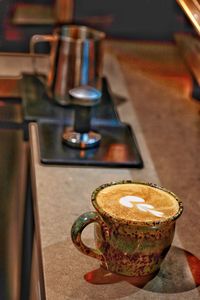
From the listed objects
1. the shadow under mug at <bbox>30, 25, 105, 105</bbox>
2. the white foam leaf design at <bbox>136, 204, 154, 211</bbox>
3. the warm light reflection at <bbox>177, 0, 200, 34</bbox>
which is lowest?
the shadow under mug at <bbox>30, 25, 105, 105</bbox>

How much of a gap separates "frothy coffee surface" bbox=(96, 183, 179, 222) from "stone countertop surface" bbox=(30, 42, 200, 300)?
113 millimetres

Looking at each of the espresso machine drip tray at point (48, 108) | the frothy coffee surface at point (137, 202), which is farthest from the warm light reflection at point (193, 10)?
the espresso machine drip tray at point (48, 108)

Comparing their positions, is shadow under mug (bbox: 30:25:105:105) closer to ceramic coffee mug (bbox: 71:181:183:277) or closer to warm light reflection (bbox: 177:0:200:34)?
warm light reflection (bbox: 177:0:200:34)

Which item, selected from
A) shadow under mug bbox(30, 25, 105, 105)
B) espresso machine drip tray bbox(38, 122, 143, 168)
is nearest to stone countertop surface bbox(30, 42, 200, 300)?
espresso machine drip tray bbox(38, 122, 143, 168)

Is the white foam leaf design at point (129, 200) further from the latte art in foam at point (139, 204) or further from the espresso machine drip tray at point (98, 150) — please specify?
the espresso machine drip tray at point (98, 150)

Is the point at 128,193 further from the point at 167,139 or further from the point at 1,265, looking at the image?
the point at 1,265

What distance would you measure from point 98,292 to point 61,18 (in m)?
1.66

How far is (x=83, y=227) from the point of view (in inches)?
39.3

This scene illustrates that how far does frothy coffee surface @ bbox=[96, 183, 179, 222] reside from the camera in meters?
0.98

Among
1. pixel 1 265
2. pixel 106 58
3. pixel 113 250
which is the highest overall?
pixel 113 250

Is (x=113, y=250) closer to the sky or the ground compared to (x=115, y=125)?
closer to the sky

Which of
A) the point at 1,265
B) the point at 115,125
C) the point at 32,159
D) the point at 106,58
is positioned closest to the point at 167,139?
the point at 115,125

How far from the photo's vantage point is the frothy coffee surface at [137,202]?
0.98m

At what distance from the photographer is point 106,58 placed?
2271 mm
